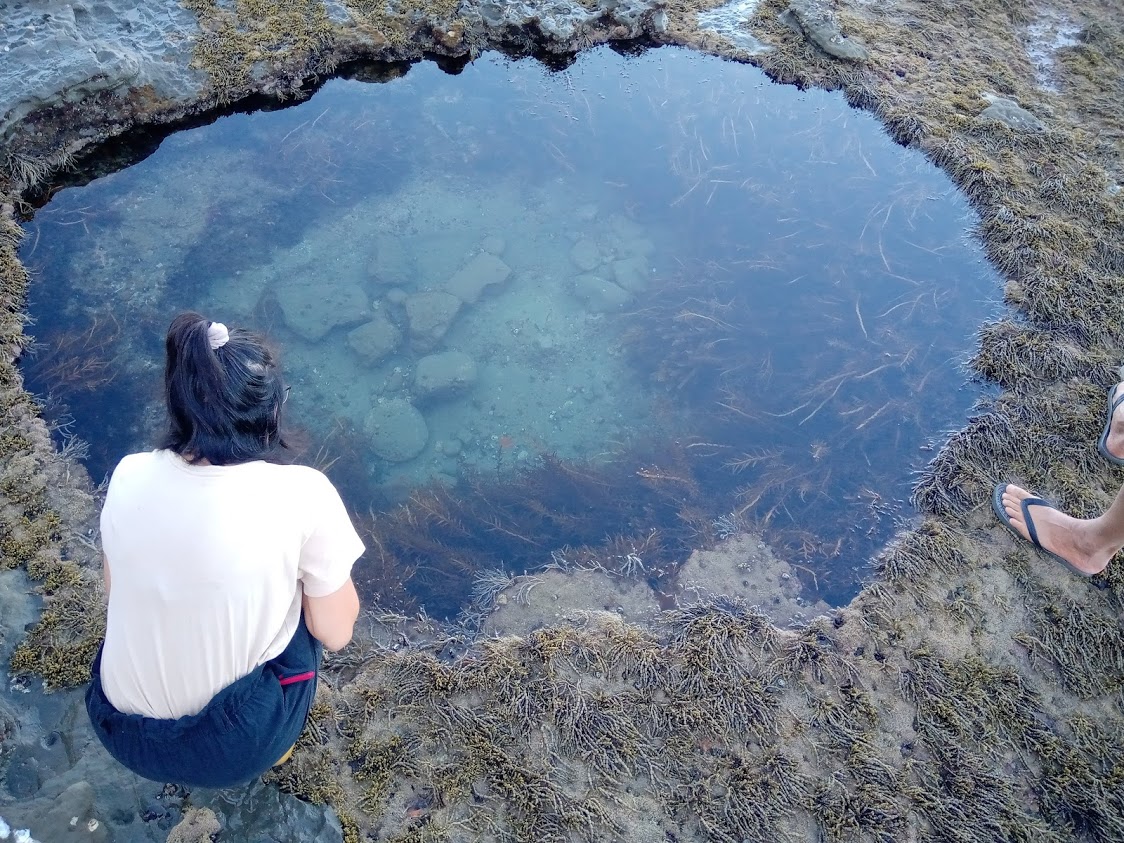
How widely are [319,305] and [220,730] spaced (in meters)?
3.15

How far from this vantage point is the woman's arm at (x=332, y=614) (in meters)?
2.15

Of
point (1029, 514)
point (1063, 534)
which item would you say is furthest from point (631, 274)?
point (1063, 534)

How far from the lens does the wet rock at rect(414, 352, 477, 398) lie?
440cm

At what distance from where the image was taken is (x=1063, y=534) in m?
3.52

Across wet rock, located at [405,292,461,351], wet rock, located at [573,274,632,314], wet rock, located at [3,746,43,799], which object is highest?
wet rock, located at [573,274,632,314]

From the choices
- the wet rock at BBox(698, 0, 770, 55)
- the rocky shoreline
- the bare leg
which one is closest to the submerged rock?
the rocky shoreline

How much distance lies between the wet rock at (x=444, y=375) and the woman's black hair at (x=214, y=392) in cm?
254

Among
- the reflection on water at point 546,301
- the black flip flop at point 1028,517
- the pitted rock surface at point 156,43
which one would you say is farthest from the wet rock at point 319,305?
the black flip flop at point 1028,517

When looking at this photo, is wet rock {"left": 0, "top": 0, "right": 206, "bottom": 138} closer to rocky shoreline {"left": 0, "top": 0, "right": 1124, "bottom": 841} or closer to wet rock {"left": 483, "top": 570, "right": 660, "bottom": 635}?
rocky shoreline {"left": 0, "top": 0, "right": 1124, "bottom": 841}

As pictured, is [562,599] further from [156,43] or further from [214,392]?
[156,43]

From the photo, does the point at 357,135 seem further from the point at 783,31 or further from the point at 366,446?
the point at 783,31

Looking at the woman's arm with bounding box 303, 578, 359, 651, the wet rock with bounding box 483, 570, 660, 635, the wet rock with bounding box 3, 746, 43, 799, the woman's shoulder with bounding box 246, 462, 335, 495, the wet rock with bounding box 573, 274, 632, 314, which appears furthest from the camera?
the wet rock with bounding box 573, 274, 632, 314

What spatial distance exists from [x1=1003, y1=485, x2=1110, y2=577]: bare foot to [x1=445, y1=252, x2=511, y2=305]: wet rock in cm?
332

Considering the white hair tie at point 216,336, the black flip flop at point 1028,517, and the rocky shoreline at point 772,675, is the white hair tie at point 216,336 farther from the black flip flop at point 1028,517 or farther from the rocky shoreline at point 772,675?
the black flip flop at point 1028,517
